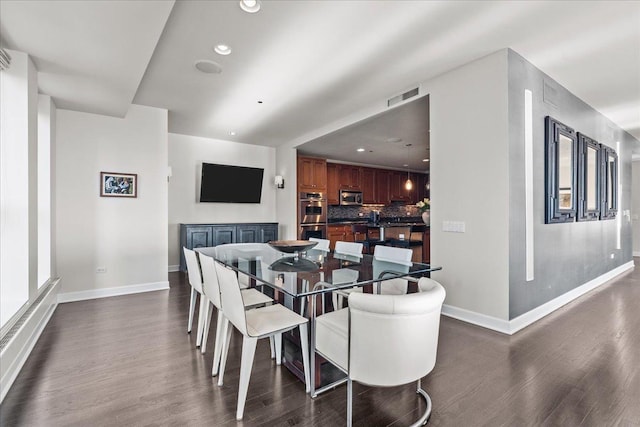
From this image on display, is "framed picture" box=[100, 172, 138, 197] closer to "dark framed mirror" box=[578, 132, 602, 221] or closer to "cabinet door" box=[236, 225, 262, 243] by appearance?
"cabinet door" box=[236, 225, 262, 243]

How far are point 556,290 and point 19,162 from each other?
18.7 ft

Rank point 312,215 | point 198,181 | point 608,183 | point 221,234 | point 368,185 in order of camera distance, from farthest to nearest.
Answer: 1. point 368,185
2. point 312,215
3. point 198,181
4. point 221,234
5. point 608,183

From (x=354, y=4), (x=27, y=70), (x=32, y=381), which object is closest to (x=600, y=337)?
(x=354, y=4)

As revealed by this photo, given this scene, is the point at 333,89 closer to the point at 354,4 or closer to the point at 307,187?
the point at 354,4

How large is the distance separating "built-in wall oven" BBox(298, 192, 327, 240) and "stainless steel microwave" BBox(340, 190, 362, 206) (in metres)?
1.19

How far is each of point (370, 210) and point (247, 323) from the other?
25.6 ft

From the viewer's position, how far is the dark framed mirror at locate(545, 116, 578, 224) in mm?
3383

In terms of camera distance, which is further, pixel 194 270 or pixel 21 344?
pixel 194 270

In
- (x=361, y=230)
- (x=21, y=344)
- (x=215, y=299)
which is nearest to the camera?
(x=215, y=299)

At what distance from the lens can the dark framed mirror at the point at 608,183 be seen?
4.83 metres

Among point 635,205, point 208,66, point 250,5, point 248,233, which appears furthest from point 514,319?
point 635,205

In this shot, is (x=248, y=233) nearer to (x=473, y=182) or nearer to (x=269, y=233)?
(x=269, y=233)

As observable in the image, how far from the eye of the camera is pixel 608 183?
16.6 ft

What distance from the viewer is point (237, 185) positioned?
6.64m
